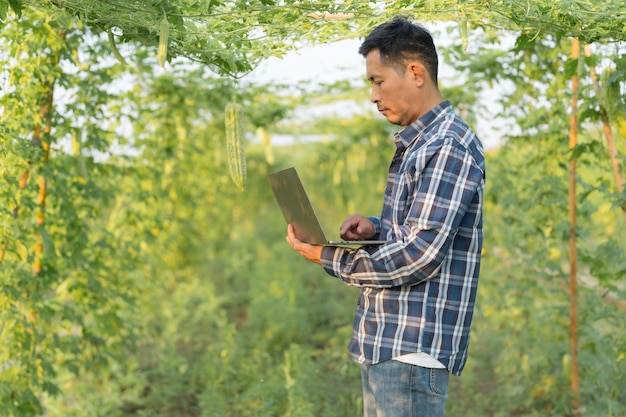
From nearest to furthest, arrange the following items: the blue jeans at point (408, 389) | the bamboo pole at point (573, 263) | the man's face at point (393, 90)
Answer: the blue jeans at point (408, 389)
the man's face at point (393, 90)
the bamboo pole at point (573, 263)

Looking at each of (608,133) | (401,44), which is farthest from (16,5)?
(608,133)

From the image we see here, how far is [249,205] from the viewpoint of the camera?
15945 millimetres

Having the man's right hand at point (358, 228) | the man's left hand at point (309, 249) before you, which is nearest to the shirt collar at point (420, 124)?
the man's right hand at point (358, 228)

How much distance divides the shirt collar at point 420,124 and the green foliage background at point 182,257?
947 millimetres

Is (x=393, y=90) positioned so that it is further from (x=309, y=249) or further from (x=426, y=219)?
(x=309, y=249)

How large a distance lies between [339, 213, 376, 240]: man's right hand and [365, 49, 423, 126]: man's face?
1.20 ft

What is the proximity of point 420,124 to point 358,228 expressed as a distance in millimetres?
399

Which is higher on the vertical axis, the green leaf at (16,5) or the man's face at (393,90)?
the green leaf at (16,5)

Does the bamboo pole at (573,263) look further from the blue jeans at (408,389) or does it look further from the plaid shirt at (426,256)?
the blue jeans at (408,389)

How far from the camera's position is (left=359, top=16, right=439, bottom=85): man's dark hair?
2492 millimetres

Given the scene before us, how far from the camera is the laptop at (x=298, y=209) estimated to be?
2434 mm

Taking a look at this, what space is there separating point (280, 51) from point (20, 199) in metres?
1.60

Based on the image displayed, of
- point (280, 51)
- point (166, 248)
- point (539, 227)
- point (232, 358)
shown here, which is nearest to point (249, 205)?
point (166, 248)

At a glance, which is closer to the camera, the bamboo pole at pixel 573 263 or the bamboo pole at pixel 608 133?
the bamboo pole at pixel 608 133
